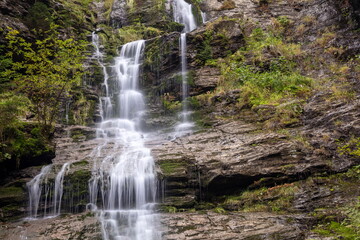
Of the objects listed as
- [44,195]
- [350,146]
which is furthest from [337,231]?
[44,195]

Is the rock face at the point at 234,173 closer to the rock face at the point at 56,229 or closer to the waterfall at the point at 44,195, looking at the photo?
the rock face at the point at 56,229

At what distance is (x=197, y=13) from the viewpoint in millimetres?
24906

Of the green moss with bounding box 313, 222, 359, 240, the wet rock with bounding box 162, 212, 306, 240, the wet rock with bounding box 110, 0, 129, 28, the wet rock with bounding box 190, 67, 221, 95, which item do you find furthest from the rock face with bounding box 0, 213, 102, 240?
the wet rock with bounding box 110, 0, 129, 28

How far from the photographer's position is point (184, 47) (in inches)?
688

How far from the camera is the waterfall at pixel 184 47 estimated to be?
13317mm

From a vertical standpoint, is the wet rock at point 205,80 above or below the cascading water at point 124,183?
above

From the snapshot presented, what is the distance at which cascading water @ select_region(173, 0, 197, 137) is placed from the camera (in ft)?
43.6

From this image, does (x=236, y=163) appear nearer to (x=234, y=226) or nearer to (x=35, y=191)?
(x=234, y=226)

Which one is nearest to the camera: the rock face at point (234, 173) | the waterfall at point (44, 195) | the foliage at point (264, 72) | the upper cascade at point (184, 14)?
the rock face at point (234, 173)

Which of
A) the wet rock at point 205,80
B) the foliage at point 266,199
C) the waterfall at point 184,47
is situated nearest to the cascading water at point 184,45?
the waterfall at point 184,47

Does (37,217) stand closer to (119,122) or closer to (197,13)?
(119,122)

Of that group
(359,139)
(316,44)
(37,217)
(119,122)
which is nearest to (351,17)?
(316,44)

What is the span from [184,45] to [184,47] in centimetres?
17

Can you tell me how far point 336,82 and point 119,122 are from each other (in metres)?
10.6
